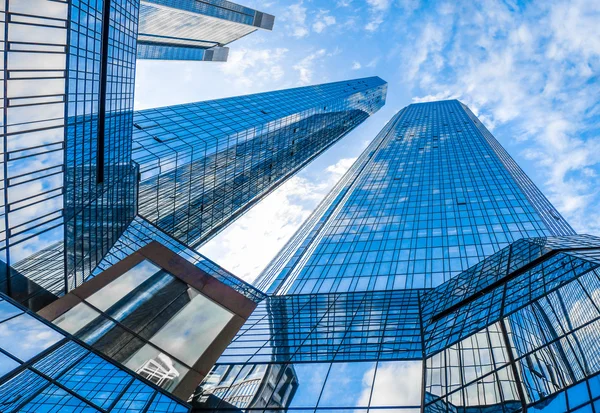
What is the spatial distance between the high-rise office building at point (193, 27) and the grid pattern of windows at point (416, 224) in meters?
51.6

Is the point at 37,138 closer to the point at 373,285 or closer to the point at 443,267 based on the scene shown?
the point at 373,285

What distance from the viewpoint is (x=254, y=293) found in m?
39.0

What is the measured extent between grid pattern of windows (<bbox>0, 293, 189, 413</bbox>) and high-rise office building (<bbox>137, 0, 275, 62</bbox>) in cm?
8197

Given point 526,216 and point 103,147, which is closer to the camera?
point 103,147

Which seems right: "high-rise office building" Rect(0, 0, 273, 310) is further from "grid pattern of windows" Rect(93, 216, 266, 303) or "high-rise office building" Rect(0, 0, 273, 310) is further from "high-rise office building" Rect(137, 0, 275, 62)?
"high-rise office building" Rect(137, 0, 275, 62)

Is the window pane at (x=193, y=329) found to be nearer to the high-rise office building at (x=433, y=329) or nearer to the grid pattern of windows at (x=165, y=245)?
the high-rise office building at (x=433, y=329)

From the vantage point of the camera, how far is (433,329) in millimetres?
25078

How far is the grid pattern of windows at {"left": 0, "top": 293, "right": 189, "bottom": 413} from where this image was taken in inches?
504

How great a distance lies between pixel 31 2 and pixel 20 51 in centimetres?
245

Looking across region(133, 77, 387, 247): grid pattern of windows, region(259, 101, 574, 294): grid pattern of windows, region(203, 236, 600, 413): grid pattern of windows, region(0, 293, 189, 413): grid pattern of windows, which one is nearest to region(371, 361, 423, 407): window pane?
region(203, 236, 600, 413): grid pattern of windows

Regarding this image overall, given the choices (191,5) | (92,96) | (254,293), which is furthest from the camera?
(191,5)

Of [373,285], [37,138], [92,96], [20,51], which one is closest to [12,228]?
[37,138]

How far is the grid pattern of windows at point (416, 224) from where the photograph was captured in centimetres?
4872

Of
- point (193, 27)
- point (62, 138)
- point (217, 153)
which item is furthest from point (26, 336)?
point (193, 27)
